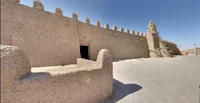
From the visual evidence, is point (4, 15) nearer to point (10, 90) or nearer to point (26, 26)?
point (26, 26)

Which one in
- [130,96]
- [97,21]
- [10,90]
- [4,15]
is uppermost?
[97,21]

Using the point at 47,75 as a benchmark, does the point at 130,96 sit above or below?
below

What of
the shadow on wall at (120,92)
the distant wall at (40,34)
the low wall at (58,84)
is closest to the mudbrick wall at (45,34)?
the distant wall at (40,34)

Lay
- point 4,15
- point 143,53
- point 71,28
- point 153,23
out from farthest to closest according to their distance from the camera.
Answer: point 153,23, point 143,53, point 71,28, point 4,15

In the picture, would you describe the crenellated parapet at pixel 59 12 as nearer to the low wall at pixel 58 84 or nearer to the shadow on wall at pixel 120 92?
the low wall at pixel 58 84

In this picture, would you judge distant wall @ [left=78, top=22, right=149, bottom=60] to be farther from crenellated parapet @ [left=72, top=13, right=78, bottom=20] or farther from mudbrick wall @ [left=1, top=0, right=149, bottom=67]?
crenellated parapet @ [left=72, top=13, right=78, bottom=20]

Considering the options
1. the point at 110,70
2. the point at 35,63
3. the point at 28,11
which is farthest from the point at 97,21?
the point at 110,70

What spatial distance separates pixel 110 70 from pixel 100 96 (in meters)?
1.06

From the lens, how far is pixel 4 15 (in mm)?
6121

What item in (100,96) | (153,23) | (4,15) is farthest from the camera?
(153,23)

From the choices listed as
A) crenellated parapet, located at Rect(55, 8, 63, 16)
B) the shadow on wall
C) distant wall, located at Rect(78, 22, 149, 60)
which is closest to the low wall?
the shadow on wall

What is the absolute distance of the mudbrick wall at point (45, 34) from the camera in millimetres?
6363

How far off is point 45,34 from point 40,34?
0.37 m

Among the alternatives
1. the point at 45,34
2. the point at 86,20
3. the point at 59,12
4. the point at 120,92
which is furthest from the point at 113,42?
the point at 120,92
